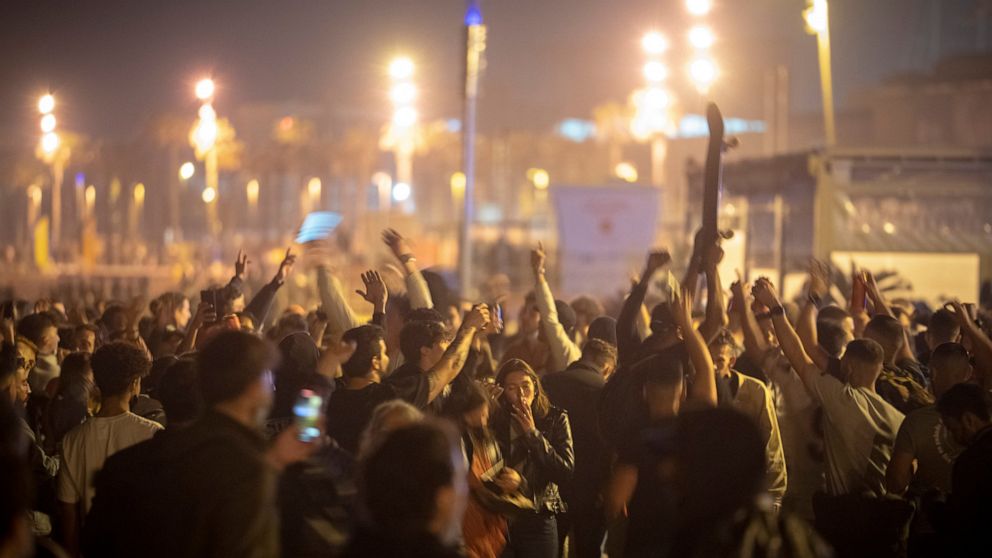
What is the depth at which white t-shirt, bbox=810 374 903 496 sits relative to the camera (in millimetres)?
5973

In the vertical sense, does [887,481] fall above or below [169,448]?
below

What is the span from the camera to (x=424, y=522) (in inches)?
127

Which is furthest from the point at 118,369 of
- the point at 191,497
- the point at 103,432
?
the point at 191,497

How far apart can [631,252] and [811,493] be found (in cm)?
1276

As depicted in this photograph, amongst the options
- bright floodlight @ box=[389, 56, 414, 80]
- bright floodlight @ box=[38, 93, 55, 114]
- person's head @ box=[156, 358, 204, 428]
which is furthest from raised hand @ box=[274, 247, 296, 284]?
bright floodlight @ box=[389, 56, 414, 80]

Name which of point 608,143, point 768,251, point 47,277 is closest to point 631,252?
point 768,251

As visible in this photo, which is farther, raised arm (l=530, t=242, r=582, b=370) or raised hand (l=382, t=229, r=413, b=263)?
raised arm (l=530, t=242, r=582, b=370)

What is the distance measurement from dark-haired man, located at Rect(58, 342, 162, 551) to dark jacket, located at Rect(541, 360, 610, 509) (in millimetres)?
2142

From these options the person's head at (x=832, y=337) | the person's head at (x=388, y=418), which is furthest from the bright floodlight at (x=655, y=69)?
the person's head at (x=388, y=418)

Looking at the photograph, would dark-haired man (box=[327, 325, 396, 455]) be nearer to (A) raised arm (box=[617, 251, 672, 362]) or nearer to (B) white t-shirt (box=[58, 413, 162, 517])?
(B) white t-shirt (box=[58, 413, 162, 517])

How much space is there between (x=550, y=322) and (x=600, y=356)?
33.6 inches

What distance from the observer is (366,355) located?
5488 millimetres

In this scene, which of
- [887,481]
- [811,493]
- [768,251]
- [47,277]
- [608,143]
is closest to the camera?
[887,481]

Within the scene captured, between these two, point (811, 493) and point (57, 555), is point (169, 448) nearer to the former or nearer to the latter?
point (57, 555)
